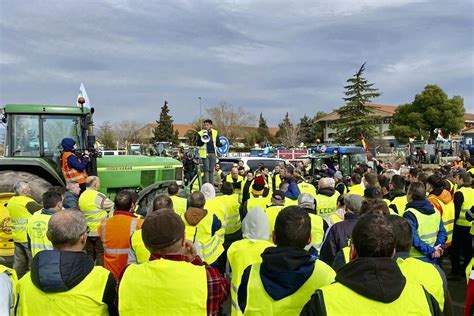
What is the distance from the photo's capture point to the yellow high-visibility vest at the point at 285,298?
2.17 meters

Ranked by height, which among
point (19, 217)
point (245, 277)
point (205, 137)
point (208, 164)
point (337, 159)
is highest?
point (205, 137)

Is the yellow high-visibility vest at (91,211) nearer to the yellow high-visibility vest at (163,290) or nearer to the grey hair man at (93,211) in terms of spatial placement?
the grey hair man at (93,211)

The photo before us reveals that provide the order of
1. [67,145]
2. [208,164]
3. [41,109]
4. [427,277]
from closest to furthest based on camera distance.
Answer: [427,277] → [67,145] → [41,109] → [208,164]

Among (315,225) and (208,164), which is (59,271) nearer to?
(315,225)

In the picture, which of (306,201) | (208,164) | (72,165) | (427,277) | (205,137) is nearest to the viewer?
(427,277)

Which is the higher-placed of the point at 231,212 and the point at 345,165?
the point at 345,165

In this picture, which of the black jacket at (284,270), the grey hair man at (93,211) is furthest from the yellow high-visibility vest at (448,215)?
the grey hair man at (93,211)

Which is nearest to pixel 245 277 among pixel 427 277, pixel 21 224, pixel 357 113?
pixel 427 277

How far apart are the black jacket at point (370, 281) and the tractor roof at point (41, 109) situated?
7.52 meters

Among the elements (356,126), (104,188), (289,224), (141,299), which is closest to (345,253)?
(289,224)

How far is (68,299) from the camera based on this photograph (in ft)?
7.18

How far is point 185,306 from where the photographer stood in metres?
2.12

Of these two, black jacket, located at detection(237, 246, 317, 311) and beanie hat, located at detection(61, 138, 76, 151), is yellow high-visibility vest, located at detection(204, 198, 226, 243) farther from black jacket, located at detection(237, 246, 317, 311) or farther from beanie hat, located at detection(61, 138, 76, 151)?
beanie hat, located at detection(61, 138, 76, 151)

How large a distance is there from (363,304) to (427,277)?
100 centimetres
